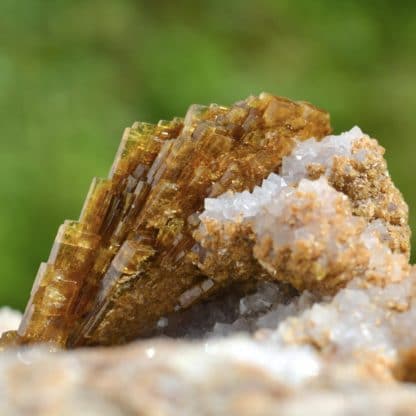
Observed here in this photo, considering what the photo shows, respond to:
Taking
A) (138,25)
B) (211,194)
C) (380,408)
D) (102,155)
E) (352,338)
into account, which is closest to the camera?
(380,408)

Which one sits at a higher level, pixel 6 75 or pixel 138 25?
pixel 138 25

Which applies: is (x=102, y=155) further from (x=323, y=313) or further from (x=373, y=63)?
(x=323, y=313)

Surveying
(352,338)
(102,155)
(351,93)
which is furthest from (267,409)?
(351,93)

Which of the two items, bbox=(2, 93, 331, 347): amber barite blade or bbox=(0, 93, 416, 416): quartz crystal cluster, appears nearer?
bbox=(0, 93, 416, 416): quartz crystal cluster

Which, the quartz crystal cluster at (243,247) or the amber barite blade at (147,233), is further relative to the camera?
the amber barite blade at (147,233)

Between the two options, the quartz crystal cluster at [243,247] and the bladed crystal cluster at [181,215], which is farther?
the bladed crystal cluster at [181,215]
